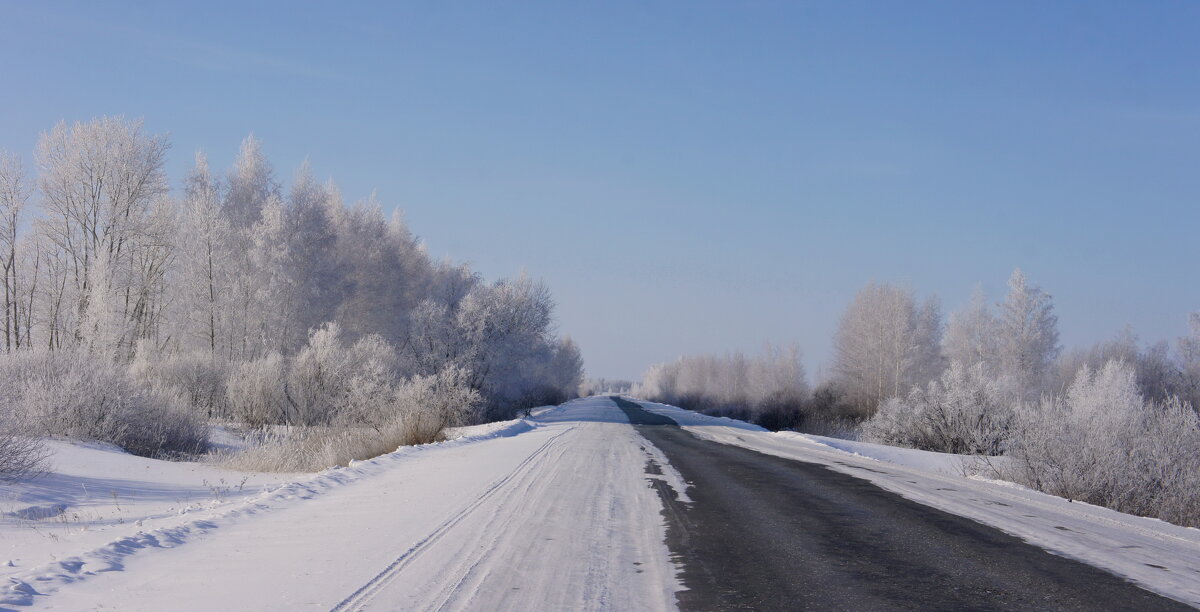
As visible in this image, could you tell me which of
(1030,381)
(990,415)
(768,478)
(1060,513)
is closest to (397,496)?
(768,478)

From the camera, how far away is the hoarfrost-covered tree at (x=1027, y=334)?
55781 millimetres

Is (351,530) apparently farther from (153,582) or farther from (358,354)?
(358,354)

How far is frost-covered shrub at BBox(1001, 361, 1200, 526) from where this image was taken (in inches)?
473

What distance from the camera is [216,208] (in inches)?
1457

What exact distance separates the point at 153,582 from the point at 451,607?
216cm

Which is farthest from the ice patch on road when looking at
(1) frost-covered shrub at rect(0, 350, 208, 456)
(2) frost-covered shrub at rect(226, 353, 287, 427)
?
(2) frost-covered shrub at rect(226, 353, 287, 427)

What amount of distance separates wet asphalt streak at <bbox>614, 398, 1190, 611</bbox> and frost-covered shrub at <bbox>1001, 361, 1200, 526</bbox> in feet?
14.2

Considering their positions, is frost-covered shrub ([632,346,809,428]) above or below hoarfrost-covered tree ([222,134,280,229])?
below

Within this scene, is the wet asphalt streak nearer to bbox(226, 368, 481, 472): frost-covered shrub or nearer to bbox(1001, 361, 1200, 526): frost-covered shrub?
bbox(1001, 361, 1200, 526): frost-covered shrub

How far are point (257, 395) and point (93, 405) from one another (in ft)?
35.8

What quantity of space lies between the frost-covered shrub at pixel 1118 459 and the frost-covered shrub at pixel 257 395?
23.8m

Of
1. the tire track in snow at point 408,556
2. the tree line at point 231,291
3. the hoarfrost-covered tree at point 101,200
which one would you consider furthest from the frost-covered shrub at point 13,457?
the hoarfrost-covered tree at point 101,200

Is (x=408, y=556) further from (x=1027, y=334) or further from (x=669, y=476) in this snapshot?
(x=1027, y=334)

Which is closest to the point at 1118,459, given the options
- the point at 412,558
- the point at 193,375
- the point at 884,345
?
the point at 412,558
